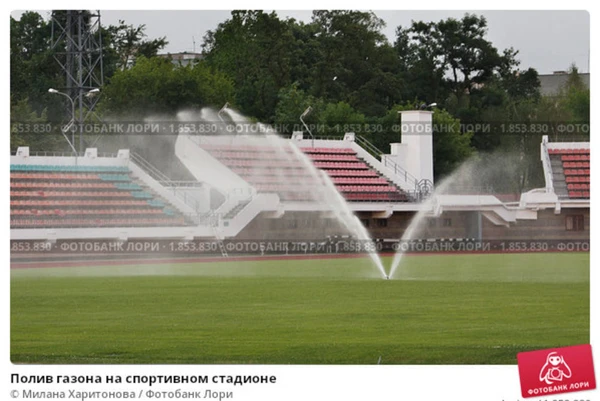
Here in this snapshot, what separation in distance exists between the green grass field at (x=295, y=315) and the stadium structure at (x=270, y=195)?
962cm

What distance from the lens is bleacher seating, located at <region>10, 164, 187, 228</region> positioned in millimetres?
40844

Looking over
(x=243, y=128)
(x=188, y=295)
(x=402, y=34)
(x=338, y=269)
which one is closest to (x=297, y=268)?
(x=338, y=269)

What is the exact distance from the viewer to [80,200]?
4203 cm

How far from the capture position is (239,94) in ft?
178

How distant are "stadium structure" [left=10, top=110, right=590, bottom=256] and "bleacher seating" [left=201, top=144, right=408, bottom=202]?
0.05 meters

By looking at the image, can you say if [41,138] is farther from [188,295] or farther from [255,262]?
[188,295]

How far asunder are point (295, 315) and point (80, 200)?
23473 mm

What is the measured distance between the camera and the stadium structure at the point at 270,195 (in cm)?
4156

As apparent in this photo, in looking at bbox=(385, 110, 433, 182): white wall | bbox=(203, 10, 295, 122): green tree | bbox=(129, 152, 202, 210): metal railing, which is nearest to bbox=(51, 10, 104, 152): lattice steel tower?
bbox=(129, 152, 202, 210): metal railing
